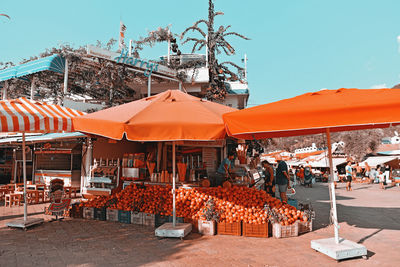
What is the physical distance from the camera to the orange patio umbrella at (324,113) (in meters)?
3.39

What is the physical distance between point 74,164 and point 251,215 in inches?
423

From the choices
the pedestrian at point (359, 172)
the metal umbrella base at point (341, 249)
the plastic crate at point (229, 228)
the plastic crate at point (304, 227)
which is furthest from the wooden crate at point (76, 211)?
the pedestrian at point (359, 172)

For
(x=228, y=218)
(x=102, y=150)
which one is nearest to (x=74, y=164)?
(x=102, y=150)

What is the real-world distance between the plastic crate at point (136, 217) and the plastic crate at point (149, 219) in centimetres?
11

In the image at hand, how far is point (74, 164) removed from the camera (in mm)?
13281

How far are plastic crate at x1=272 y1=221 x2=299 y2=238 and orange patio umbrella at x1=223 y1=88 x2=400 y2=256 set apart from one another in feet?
3.06

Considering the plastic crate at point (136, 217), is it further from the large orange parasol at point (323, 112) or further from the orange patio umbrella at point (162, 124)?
the large orange parasol at point (323, 112)

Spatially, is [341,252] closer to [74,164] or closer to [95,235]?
[95,235]

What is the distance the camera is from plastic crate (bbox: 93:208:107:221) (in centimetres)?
688

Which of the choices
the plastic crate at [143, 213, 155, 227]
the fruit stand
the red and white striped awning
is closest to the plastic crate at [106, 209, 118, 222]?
the fruit stand

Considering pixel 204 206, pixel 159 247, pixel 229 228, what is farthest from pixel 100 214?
pixel 229 228

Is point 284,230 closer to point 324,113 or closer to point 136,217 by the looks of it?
point 324,113

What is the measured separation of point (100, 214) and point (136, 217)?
A: 1.13 metres

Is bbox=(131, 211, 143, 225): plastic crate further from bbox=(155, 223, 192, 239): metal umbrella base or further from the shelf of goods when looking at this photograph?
the shelf of goods
